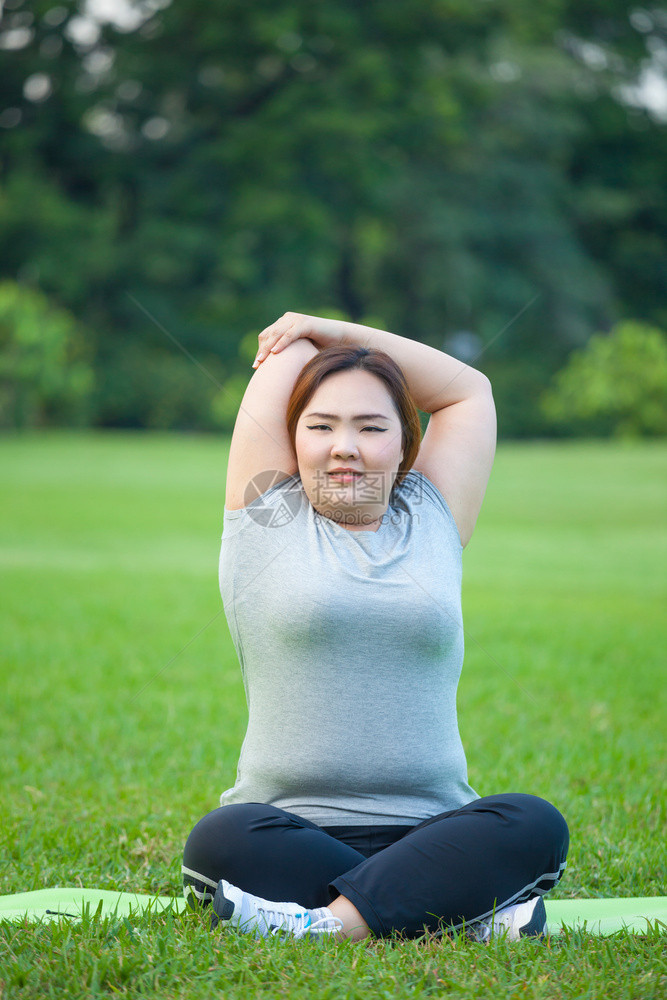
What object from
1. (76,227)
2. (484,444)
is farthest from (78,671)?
(76,227)

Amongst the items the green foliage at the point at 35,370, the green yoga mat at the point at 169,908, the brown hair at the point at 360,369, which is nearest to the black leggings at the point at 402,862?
the green yoga mat at the point at 169,908

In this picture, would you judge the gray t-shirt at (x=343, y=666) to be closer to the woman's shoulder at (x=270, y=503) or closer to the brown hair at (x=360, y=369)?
the woman's shoulder at (x=270, y=503)

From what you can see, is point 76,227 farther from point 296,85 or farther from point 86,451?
point 86,451

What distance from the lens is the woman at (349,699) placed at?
6.52ft

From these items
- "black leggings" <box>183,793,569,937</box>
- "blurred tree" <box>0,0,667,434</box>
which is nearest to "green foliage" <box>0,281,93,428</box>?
"blurred tree" <box>0,0,667,434</box>

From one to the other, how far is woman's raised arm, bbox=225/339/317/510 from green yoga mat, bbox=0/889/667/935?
34.3 inches

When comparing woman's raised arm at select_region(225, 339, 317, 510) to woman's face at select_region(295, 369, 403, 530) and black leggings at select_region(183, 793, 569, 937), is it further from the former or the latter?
black leggings at select_region(183, 793, 569, 937)

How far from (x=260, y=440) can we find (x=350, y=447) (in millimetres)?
228

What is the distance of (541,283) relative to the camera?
30453mm

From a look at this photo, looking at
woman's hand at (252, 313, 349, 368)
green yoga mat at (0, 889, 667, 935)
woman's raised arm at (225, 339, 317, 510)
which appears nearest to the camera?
green yoga mat at (0, 889, 667, 935)

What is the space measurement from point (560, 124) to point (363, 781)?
30174 millimetres

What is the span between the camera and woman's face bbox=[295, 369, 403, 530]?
2148 millimetres

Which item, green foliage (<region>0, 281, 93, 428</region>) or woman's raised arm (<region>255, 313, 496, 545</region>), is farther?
green foliage (<region>0, 281, 93, 428</region>)

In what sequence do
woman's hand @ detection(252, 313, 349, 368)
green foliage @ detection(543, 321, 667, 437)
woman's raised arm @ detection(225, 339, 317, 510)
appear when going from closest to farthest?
woman's raised arm @ detection(225, 339, 317, 510) → woman's hand @ detection(252, 313, 349, 368) → green foliage @ detection(543, 321, 667, 437)
